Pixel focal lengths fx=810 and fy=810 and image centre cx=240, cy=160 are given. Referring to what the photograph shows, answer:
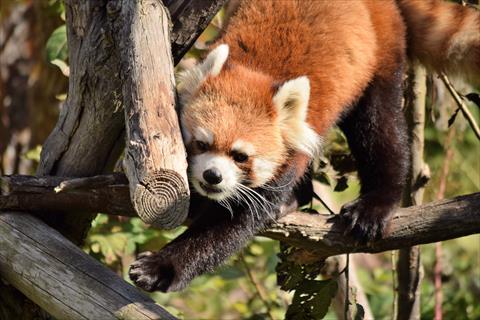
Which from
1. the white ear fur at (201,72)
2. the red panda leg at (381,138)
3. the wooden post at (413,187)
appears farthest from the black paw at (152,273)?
the wooden post at (413,187)

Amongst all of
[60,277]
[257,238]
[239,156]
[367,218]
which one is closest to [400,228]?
[367,218]

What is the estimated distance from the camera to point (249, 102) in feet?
11.8

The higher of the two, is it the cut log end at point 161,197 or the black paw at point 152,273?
the cut log end at point 161,197

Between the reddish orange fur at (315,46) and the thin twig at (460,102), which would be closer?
the reddish orange fur at (315,46)

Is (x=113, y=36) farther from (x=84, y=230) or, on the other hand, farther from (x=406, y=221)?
(x=406, y=221)

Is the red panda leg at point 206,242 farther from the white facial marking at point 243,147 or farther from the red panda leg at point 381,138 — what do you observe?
the red panda leg at point 381,138

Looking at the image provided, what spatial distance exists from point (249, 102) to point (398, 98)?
1.00 meters

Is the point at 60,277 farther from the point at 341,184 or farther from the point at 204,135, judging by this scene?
the point at 341,184

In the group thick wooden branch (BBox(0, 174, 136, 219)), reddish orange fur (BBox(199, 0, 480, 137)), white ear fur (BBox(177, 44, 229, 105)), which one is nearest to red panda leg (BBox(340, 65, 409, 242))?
reddish orange fur (BBox(199, 0, 480, 137))

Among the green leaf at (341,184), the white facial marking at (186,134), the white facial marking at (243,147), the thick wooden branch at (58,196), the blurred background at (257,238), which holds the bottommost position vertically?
the blurred background at (257,238)

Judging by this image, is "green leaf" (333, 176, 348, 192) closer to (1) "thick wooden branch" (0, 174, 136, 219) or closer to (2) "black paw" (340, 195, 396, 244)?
(2) "black paw" (340, 195, 396, 244)

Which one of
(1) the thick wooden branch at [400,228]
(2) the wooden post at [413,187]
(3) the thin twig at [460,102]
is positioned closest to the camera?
(1) the thick wooden branch at [400,228]

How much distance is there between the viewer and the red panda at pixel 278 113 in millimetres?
3504

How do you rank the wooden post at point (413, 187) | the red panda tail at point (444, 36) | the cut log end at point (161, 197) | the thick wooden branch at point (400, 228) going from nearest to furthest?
the cut log end at point (161, 197), the thick wooden branch at point (400, 228), the red panda tail at point (444, 36), the wooden post at point (413, 187)
